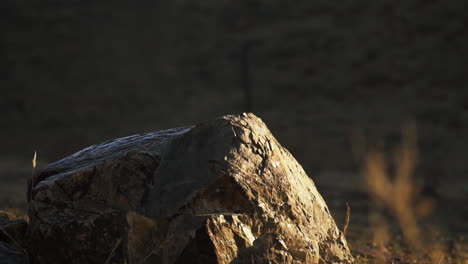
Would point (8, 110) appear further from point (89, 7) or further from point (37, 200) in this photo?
point (37, 200)

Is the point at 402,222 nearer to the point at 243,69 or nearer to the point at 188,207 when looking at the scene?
the point at 188,207

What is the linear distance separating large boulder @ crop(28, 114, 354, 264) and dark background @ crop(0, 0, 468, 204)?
34.9ft

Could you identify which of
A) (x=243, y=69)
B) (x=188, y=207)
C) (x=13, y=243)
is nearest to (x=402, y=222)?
(x=188, y=207)

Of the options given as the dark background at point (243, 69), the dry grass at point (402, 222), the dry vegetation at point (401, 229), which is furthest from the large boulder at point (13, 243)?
the dark background at point (243, 69)

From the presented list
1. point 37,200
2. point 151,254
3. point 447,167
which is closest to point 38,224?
point 37,200

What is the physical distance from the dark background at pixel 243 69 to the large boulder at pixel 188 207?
1063 centimetres

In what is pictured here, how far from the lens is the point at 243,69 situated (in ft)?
71.1

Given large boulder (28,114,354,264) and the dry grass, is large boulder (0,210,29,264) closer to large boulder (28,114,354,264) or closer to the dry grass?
large boulder (28,114,354,264)

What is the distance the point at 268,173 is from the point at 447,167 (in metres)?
12.5

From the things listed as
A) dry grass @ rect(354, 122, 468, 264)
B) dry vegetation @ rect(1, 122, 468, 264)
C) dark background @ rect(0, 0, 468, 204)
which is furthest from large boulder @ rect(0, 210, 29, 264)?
dark background @ rect(0, 0, 468, 204)

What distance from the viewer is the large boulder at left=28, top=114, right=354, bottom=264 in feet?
9.39

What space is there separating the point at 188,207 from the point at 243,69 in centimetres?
1902

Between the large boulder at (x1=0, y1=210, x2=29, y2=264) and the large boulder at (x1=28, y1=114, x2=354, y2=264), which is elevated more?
the large boulder at (x1=28, y1=114, x2=354, y2=264)

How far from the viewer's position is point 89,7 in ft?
99.1
